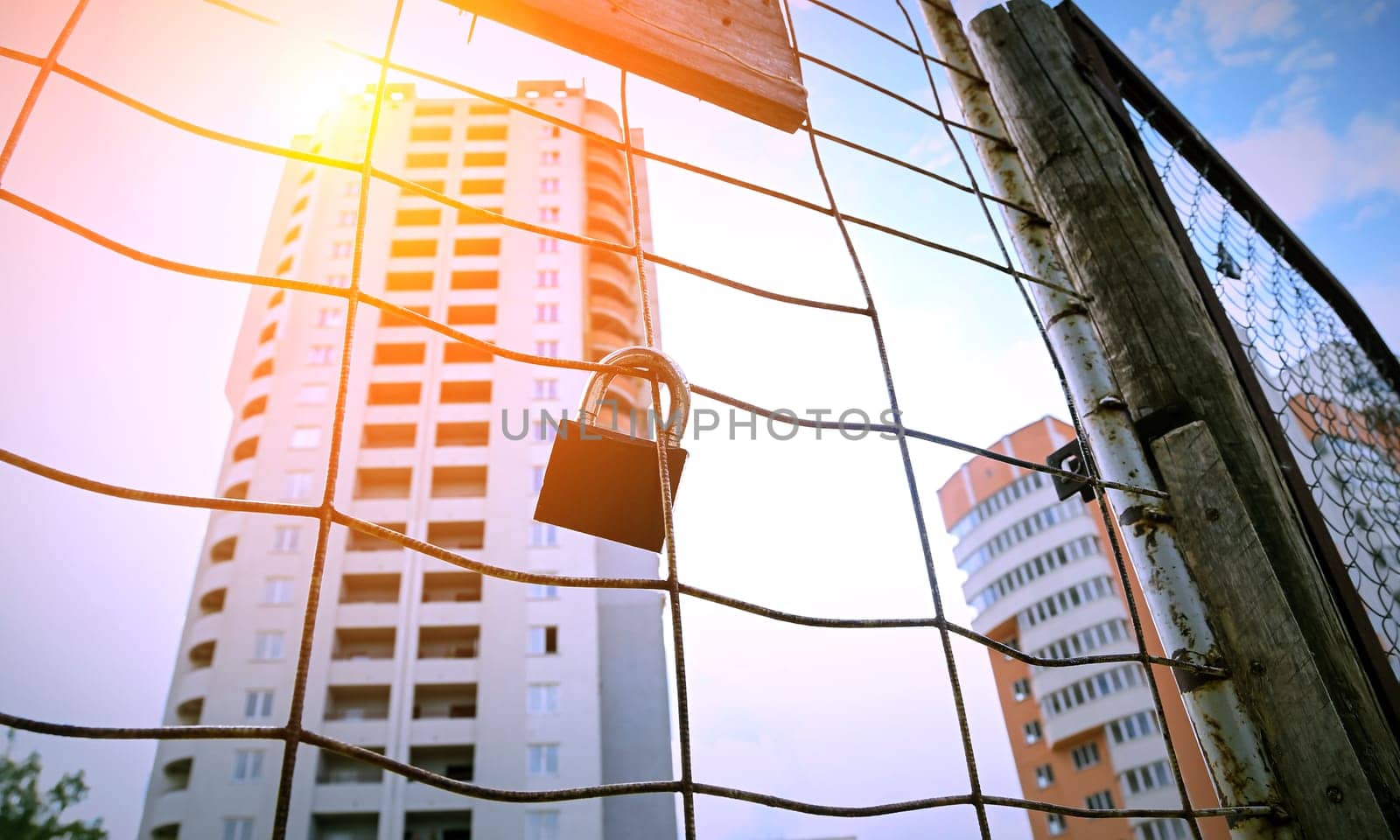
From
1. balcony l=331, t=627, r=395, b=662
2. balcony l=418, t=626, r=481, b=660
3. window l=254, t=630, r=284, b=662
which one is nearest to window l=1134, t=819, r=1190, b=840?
balcony l=418, t=626, r=481, b=660

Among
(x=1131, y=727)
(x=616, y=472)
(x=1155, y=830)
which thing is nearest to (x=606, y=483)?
(x=616, y=472)

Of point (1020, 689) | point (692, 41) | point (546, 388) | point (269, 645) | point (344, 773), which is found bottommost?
point (692, 41)

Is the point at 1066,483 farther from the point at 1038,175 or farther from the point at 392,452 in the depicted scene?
the point at 392,452

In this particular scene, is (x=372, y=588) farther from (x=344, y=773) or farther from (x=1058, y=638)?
(x=1058, y=638)

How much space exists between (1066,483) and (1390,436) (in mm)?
2935

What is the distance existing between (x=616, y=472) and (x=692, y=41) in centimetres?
77

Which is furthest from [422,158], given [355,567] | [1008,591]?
[1008,591]

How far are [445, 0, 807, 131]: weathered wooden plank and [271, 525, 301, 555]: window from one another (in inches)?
999

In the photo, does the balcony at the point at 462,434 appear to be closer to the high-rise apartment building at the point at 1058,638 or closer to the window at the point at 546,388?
the window at the point at 546,388

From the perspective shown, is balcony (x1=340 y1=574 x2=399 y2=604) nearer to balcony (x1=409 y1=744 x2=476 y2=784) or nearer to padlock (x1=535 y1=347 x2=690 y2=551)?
balcony (x1=409 y1=744 x2=476 y2=784)

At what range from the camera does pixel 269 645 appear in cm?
2247

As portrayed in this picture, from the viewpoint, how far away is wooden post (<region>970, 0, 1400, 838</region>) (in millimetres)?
1103

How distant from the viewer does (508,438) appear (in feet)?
85.8

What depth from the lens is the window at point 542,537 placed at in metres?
24.7
